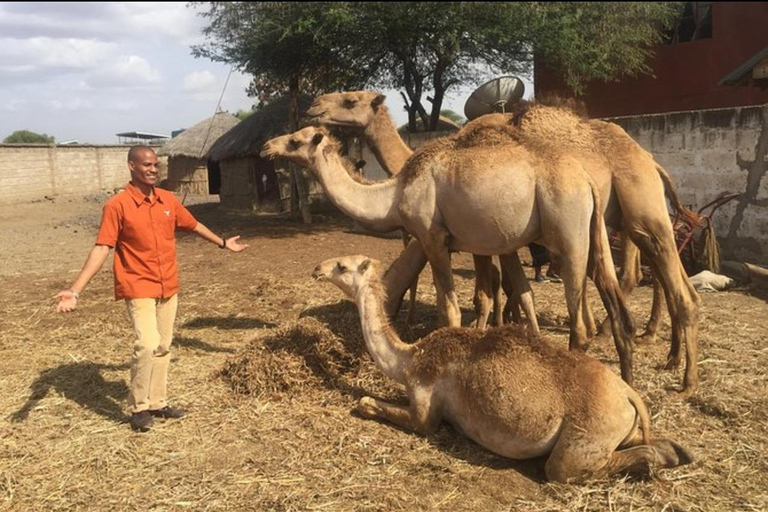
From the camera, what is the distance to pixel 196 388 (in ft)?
18.7

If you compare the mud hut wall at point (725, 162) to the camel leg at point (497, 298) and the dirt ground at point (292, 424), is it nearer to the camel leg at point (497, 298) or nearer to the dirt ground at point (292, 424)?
the dirt ground at point (292, 424)

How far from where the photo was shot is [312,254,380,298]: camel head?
533cm

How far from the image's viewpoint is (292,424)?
4863 mm

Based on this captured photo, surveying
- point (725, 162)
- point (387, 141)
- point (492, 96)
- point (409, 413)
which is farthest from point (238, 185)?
point (409, 413)

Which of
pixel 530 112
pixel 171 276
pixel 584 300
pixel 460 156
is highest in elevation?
pixel 530 112

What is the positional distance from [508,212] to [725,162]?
6823mm

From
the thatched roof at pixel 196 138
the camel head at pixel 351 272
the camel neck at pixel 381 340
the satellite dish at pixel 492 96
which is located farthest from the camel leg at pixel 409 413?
the thatched roof at pixel 196 138

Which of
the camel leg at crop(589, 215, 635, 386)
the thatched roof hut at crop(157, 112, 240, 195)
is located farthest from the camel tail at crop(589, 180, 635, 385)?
the thatched roof hut at crop(157, 112, 240, 195)

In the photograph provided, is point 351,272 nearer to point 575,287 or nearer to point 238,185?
point 575,287

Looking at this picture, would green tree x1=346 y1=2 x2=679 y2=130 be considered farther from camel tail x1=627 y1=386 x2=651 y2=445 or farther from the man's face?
camel tail x1=627 y1=386 x2=651 y2=445

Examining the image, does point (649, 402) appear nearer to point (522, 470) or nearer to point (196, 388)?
point (522, 470)

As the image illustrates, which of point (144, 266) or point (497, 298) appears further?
point (497, 298)

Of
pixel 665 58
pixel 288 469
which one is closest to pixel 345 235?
pixel 665 58

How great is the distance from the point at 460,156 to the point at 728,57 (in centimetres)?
987
